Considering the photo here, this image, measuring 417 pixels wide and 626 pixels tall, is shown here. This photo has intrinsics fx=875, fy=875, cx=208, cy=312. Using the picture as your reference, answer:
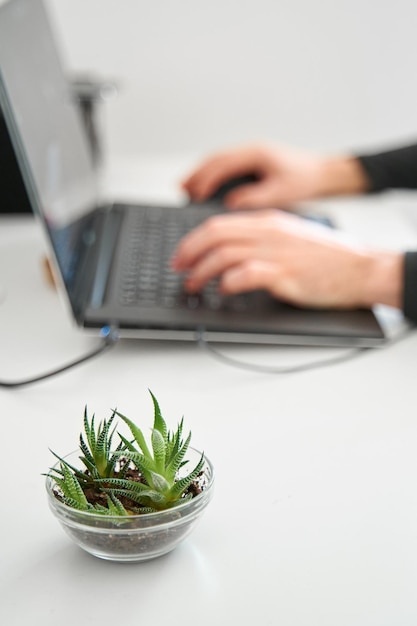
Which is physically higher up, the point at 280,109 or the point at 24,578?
the point at 24,578

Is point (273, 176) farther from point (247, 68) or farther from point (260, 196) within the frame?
point (247, 68)

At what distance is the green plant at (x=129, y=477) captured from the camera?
0.56 meters

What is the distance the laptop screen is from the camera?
885 mm

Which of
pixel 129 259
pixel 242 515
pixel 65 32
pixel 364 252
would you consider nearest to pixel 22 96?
pixel 129 259

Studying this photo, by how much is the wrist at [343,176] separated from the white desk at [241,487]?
2.18ft

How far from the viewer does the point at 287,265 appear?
1005mm

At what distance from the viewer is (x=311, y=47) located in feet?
6.70

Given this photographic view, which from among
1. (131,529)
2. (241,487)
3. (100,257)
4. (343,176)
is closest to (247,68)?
(343,176)

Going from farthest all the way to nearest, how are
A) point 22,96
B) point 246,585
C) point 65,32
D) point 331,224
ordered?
point 65,32, point 331,224, point 22,96, point 246,585

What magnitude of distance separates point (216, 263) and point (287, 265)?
0.27ft

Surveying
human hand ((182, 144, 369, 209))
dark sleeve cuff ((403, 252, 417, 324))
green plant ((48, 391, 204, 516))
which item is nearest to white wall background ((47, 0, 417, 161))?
human hand ((182, 144, 369, 209))

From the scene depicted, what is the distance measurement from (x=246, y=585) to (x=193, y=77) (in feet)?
5.45

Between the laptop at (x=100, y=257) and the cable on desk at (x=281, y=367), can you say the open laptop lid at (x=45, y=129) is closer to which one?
the laptop at (x=100, y=257)

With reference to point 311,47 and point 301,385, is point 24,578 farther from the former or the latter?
point 311,47
